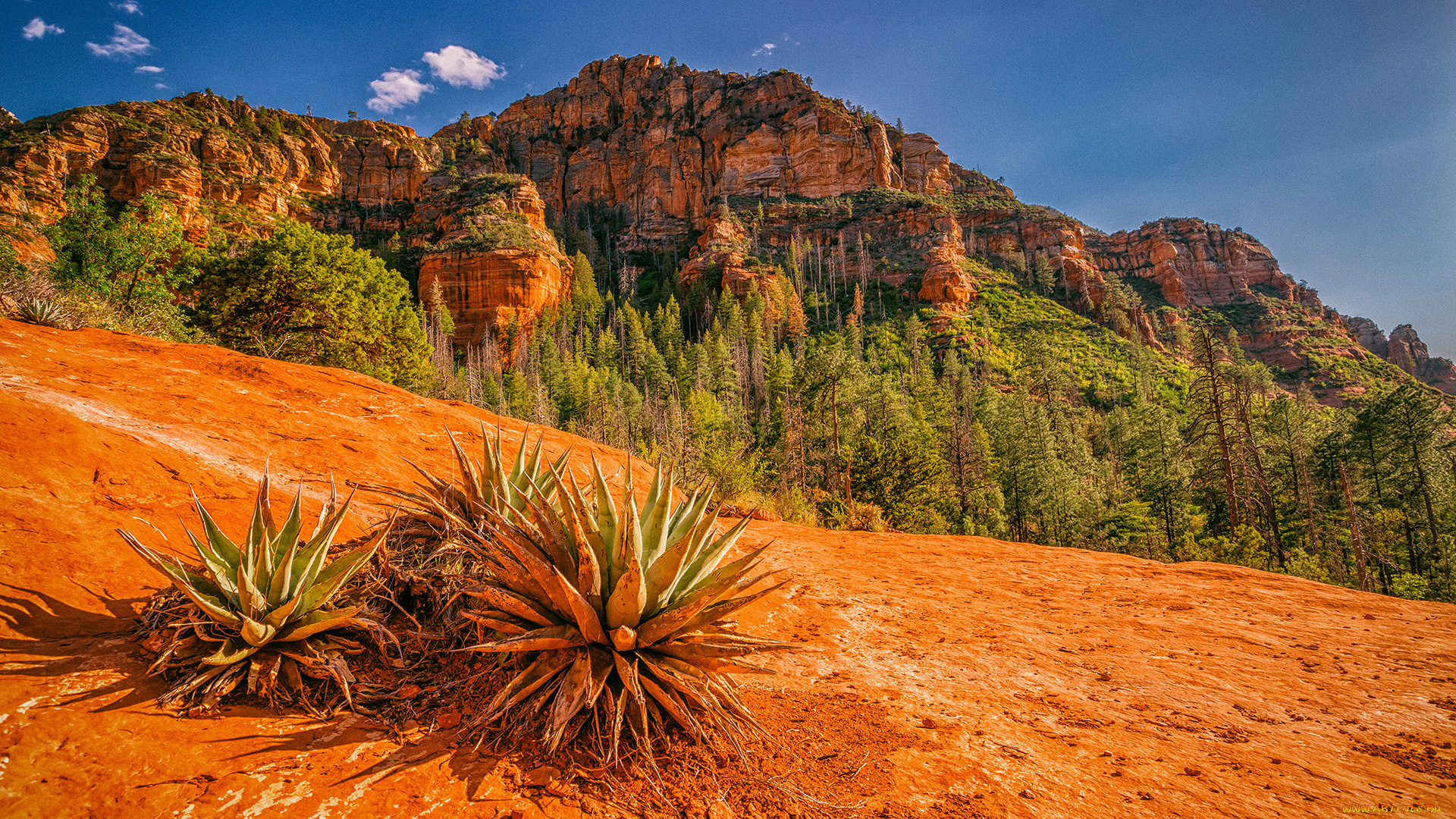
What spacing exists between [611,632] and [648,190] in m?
110

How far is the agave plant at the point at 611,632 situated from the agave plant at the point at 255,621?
0.76m

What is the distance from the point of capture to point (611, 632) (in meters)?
2.26

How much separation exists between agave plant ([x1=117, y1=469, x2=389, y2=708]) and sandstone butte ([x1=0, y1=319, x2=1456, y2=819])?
0.14 meters

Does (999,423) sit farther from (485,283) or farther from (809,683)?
(485,283)

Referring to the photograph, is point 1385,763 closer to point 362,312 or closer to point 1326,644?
point 1326,644

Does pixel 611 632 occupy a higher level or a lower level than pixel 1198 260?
lower

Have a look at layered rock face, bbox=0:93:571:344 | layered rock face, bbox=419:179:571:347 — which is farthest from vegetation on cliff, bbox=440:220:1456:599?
layered rock face, bbox=0:93:571:344

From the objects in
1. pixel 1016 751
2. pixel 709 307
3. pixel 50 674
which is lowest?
pixel 1016 751

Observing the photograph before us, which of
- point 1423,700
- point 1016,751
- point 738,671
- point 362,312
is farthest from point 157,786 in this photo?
point 362,312

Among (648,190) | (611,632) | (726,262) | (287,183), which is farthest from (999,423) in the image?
(287,183)

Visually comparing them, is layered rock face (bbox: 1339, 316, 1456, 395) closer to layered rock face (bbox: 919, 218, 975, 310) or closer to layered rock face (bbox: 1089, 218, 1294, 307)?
layered rock face (bbox: 1089, 218, 1294, 307)

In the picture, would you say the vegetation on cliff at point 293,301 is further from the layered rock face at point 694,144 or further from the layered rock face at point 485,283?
the layered rock face at point 694,144

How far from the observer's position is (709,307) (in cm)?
7306

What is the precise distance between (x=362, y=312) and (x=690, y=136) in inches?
4032
